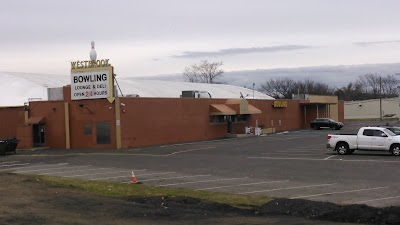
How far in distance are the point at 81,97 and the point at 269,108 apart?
30.1 meters

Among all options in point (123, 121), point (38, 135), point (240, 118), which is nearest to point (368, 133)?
point (123, 121)

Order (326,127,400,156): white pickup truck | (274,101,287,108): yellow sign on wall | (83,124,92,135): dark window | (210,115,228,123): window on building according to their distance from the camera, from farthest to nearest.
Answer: (274,101,287,108): yellow sign on wall, (210,115,228,123): window on building, (83,124,92,135): dark window, (326,127,400,156): white pickup truck

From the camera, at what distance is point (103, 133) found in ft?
132

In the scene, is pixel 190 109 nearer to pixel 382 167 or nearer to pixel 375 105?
pixel 382 167

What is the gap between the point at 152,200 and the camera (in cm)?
1388

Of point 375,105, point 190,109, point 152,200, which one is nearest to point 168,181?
point 152,200

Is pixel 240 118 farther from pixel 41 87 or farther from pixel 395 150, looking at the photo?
pixel 395 150

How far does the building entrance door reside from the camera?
4278 cm

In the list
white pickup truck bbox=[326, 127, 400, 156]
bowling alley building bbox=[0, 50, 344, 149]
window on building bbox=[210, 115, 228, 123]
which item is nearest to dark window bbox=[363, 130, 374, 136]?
white pickup truck bbox=[326, 127, 400, 156]

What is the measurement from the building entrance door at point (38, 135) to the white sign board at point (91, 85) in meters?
4.11

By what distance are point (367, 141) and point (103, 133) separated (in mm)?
20435

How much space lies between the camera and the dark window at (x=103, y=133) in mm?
40181

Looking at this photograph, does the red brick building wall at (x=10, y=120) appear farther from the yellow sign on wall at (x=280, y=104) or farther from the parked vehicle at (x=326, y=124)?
the parked vehicle at (x=326, y=124)

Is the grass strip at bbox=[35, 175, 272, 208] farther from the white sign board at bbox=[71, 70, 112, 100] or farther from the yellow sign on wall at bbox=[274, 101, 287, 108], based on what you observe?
the yellow sign on wall at bbox=[274, 101, 287, 108]
